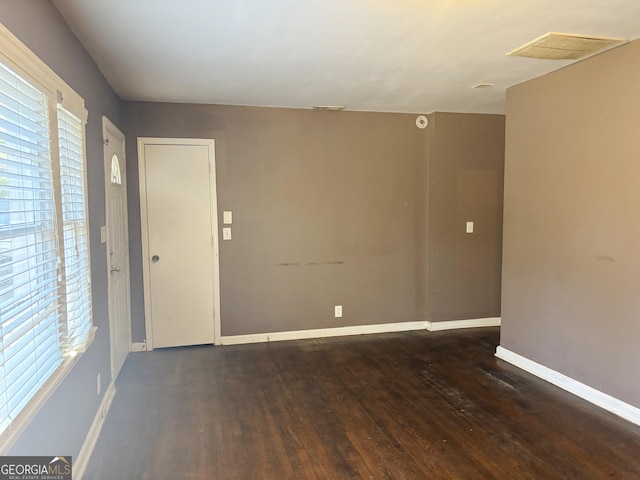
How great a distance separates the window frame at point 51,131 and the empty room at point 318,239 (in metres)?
0.02

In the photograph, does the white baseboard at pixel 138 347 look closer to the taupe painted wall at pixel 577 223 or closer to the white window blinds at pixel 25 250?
the white window blinds at pixel 25 250

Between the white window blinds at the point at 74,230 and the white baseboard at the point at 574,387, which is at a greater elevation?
the white window blinds at the point at 74,230

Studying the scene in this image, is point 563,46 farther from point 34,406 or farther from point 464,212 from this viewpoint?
point 34,406

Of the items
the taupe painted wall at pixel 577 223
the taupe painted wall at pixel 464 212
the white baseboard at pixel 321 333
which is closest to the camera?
the taupe painted wall at pixel 577 223

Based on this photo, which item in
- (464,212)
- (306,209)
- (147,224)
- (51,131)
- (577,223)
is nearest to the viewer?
(51,131)

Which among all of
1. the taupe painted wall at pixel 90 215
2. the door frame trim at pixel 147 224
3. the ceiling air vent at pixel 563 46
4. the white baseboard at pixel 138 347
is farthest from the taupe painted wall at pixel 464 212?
the taupe painted wall at pixel 90 215

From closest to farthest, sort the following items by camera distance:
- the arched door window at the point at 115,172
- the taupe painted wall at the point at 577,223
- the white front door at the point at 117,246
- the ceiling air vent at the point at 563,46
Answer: the ceiling air vent at the point at 563,46 < the taupe painted wall at the point at 577,223 < the white front door at the point at 117,246 < the arched door window at the point at 115,172

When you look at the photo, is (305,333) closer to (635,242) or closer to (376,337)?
(376,337)

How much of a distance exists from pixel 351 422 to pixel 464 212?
115 inches

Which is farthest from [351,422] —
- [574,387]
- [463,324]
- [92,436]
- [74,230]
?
[463,324]

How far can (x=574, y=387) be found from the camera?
10.3 ft

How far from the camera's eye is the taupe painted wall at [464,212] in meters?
4.68

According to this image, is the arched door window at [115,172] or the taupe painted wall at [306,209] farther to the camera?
the taupe painted wall at [306,209]

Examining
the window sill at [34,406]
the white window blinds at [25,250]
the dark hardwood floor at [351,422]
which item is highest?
the white window blinds at [25,250]
